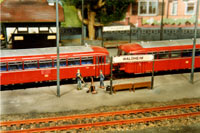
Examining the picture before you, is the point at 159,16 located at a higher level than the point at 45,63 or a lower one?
higher

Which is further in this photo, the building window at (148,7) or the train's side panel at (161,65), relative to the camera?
the building window at (148,7)

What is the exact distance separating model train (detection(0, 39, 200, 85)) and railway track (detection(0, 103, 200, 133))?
18.2ft

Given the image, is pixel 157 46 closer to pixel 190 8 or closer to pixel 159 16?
pixel 159 16

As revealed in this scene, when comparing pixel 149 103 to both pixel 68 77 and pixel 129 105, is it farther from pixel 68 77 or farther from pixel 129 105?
pixel 68 77

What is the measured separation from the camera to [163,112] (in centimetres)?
1459

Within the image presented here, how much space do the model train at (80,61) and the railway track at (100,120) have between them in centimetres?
554

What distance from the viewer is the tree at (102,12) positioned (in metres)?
33.0

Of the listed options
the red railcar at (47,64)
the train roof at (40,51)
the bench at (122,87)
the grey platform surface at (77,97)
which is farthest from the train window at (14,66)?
the bench at (122,87)

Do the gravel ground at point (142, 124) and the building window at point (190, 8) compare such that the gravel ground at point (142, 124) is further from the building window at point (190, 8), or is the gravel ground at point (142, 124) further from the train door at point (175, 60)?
the building window at point (190, 8)

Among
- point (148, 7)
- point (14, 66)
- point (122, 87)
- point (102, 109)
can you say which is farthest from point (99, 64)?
point (148, 7)

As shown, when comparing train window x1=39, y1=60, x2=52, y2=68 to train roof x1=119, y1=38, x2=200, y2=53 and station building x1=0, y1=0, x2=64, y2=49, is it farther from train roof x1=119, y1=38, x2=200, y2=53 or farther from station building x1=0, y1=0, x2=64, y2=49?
station building x1=0, y1=0, x2=64, y2=49

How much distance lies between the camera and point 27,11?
92.5 ft

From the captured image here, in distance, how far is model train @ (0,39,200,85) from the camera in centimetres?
1805

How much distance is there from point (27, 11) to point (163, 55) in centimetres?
1602
